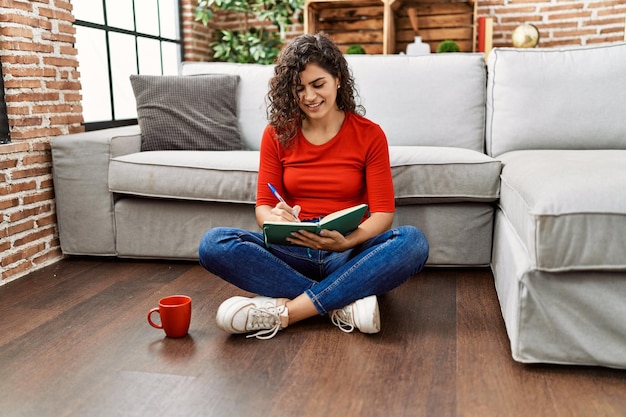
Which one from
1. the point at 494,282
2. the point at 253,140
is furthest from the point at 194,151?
the point at 494,282

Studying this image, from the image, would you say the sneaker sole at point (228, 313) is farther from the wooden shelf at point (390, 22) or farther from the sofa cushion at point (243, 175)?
the wooden shelf at point (390, 22)

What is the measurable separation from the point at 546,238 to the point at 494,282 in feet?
2.50

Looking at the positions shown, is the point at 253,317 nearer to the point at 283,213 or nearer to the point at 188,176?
the point at 283,213

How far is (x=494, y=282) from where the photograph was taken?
6.70ft

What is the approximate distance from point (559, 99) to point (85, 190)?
6.44ft

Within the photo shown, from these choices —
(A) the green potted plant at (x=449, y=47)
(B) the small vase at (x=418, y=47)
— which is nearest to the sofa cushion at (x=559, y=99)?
(A) the green potted plant at (x=449, y=47)

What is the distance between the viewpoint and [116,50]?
137 inches

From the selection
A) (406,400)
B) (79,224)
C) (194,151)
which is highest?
(194,151)

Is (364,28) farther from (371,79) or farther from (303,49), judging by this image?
(303,49)

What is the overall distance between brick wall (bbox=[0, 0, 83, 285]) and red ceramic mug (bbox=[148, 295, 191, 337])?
941mm

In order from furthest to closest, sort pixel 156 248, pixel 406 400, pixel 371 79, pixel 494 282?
pixel 371 79, pixel 156 248, pixel 494 282, pixel 406 400

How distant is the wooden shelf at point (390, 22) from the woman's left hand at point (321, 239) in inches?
112

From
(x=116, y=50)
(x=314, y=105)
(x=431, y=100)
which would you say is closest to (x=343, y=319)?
(x=314, y=105)

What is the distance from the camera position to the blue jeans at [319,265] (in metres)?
1.59
